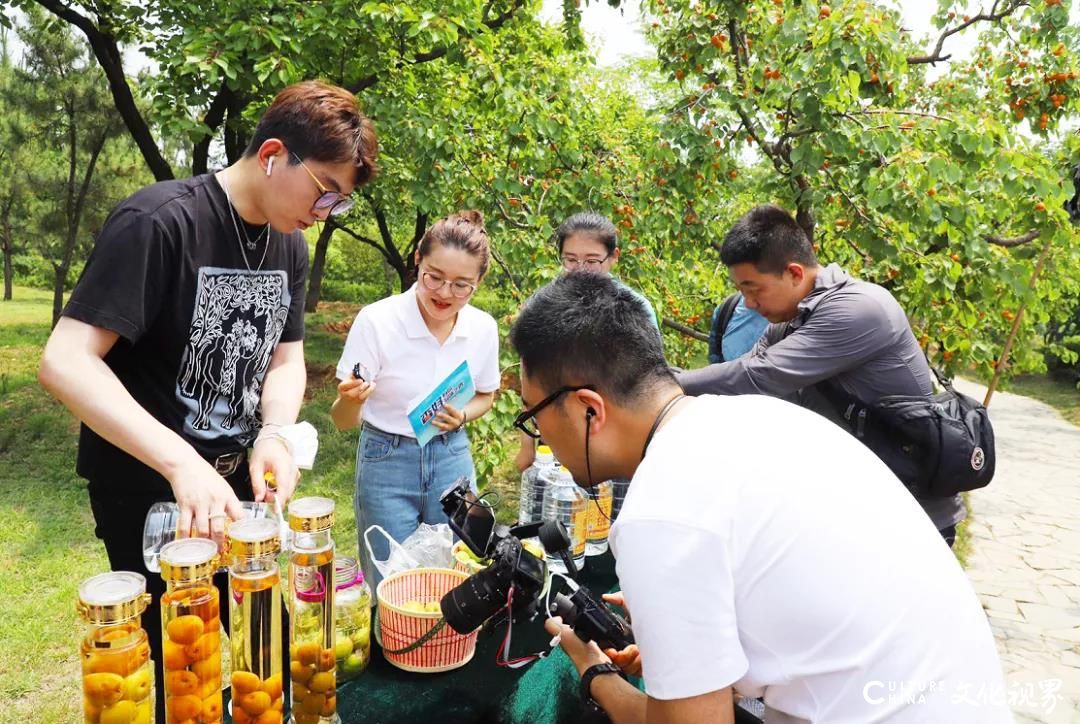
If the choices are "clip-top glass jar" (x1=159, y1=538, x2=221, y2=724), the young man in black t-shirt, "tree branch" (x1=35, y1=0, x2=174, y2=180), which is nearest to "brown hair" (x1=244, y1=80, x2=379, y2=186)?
the young man in black t-shirt

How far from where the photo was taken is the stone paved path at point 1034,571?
144 inches

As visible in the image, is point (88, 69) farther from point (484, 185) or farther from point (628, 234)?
point (628, 234)

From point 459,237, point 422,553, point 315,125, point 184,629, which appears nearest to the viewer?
point 184,629

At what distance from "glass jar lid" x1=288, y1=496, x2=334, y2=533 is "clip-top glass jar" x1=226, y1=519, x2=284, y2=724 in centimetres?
8

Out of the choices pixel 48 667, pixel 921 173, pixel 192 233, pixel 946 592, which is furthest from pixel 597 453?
pixel 48 667

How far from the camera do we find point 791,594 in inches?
41.2

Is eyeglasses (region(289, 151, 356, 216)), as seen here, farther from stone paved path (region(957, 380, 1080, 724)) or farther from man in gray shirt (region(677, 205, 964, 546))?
stone paved path (region(957, 380, 1080, 724))

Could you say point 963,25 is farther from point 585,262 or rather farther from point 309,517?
point 309,517

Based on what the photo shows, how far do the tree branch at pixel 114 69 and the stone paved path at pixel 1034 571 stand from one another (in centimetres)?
810

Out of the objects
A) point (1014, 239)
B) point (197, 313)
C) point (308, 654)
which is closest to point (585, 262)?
point (197, 313)

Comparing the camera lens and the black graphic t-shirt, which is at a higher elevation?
the black graphic t-shirt

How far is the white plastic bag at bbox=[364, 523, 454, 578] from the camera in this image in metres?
1.75

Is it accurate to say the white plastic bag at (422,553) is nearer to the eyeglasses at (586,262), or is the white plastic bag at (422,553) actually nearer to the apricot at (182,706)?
the apricot at (182,706)

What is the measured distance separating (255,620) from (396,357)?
1.44 metres
